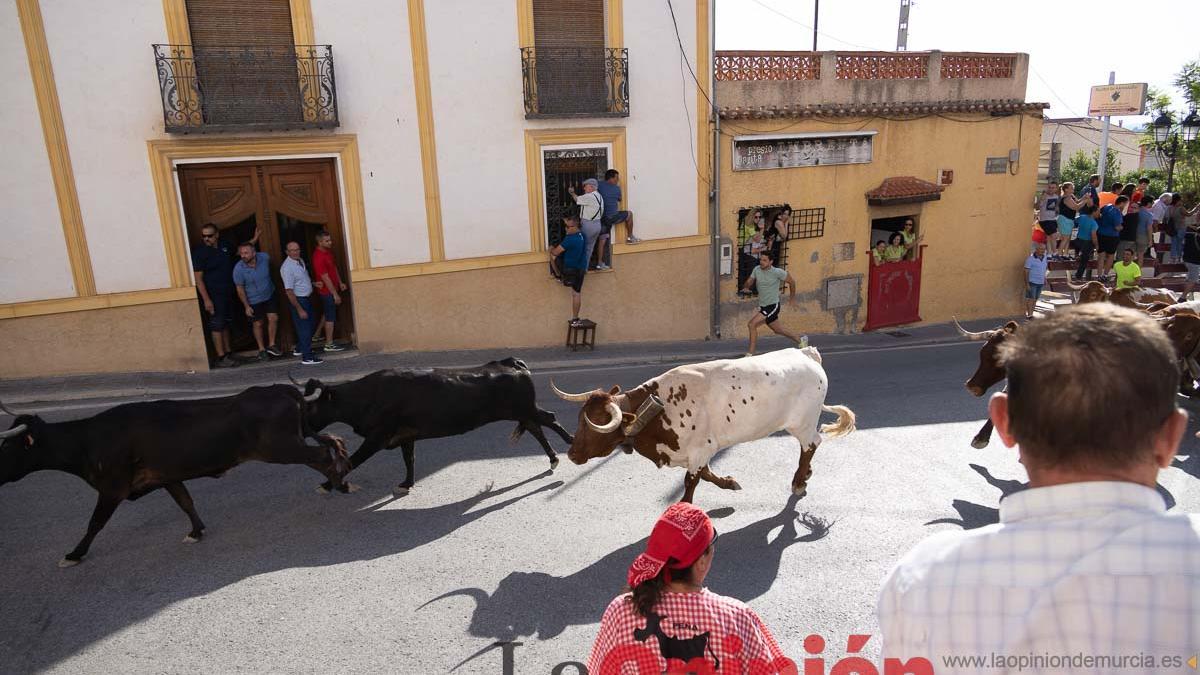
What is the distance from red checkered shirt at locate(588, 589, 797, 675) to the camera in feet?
8.43

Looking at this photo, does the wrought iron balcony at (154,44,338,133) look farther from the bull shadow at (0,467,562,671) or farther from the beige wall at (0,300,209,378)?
the bull shadow at (0,467,562,671)

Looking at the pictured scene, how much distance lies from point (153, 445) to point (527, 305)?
7.05 m

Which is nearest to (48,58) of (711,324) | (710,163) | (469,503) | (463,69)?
(463,69)

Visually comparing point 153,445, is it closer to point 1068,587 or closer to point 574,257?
point 1068,587

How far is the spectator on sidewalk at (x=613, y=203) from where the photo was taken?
11974 millimetres

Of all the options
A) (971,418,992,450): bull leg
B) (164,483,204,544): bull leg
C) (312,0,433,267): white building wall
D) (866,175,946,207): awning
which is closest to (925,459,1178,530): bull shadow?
(971,418,992,450): bull leg

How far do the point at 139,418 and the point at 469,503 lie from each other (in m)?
2.52

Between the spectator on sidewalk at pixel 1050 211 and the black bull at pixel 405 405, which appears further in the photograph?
the spectator on sidewalk at pixel 1050 211

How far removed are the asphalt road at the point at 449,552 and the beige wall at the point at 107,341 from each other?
3.34 metres

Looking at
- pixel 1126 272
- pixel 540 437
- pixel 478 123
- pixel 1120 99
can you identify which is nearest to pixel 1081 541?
pixel 540 437

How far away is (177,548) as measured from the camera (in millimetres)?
5777

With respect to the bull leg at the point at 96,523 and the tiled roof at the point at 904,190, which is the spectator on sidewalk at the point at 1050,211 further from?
the bull leg at the point at 96,523

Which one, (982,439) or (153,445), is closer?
(153,445)

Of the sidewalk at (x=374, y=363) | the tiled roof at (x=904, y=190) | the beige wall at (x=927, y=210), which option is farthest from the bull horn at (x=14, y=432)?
the tiled roof at (x=904, y=190)
